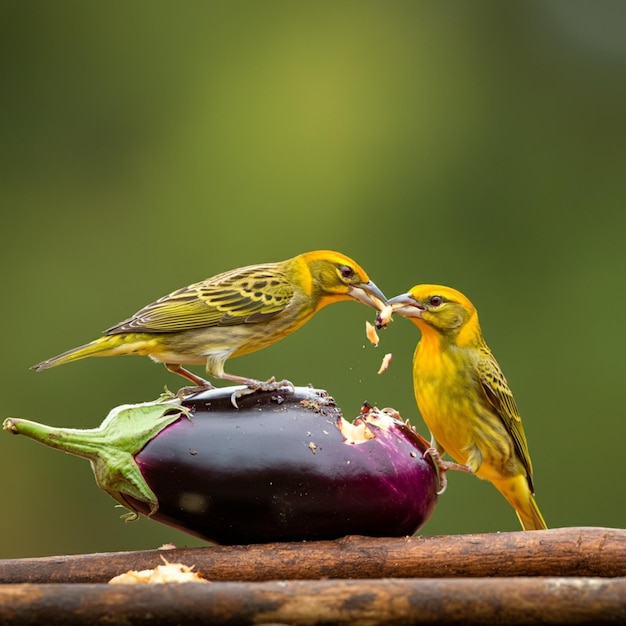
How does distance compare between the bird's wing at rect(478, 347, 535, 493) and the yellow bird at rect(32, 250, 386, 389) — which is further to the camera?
the bird's wing at rect(478, 347, 535, 493)

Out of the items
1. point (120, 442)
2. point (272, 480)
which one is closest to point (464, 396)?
point (272, 480)

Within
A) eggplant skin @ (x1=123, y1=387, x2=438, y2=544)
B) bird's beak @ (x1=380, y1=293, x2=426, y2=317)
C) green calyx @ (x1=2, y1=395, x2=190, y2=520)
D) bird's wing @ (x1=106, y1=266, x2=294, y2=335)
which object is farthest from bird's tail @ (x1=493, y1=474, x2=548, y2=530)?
green calyx @ (x1=2, y1=395, x2=190, y2=520)

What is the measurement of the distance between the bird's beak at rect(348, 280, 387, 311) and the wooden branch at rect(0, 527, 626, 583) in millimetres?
2067

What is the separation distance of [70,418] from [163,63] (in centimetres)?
449

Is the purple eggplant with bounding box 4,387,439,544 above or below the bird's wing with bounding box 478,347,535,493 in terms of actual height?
above

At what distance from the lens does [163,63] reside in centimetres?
1254

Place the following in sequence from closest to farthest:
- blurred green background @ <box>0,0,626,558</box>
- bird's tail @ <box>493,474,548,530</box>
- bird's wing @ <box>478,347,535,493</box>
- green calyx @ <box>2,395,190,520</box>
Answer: green calyx @ <box>2,395,190,520</box> < bird's wing @ <box>478,347,535,493</box> < bird's tail @ <box>493,474,548,530</box> < blurred green background @ <box>0,0,626,558</box>

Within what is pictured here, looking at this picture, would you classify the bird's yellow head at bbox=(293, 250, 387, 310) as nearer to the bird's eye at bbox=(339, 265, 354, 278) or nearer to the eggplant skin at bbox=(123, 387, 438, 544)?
the bird's eye at bbox=(339, 265, 354, 278)

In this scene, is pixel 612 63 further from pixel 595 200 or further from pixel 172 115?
pixel 172 115

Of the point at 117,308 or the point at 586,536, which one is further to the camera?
the point at 117,308

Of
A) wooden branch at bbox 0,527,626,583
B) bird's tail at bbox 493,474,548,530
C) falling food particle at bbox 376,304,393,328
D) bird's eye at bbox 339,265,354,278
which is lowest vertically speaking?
bird's tail at bbox 493,474,548,530

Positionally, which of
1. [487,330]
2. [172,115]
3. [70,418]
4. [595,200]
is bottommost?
[70,418]

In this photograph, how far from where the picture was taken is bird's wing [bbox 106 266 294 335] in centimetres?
470

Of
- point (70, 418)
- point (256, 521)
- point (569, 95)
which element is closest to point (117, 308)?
point (70, 418)
